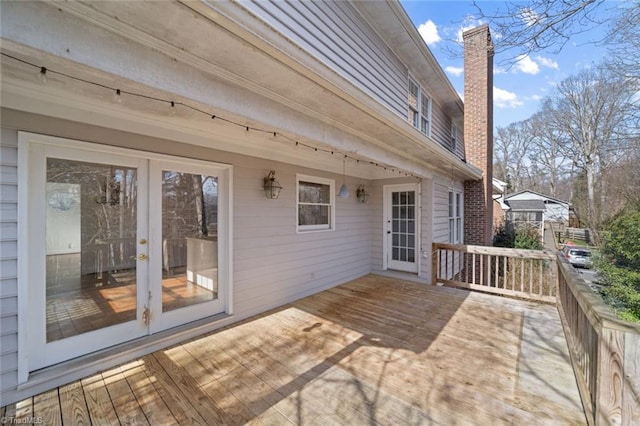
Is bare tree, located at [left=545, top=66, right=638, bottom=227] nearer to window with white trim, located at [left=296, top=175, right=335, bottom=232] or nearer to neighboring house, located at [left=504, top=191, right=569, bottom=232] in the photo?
neighboring house, located at [left=504, top=191, right=569, bottom=232]

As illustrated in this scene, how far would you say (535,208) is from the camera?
21266 millimetres

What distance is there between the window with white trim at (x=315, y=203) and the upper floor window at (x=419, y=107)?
314cm

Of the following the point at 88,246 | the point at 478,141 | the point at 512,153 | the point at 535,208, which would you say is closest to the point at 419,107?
the point at 478,141

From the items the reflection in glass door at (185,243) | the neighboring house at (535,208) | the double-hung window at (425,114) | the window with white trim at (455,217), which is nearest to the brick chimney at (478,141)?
the window with white trim at (455,217)

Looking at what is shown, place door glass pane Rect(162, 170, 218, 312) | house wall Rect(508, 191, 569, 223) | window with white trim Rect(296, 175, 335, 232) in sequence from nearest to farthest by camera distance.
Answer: door glass pane Rect(162, 170, 218, 312) → window with white trim Rect(296, 175, 335, 232) → house wall Rect(508, 191, 569, 223)

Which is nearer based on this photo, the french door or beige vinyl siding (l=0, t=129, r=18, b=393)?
beige vinyl siding (l=0, t=129, r=18, b=393)

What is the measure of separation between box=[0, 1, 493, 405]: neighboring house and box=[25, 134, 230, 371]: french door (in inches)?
0.6

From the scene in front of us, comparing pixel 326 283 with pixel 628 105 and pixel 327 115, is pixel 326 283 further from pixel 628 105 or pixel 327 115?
pixel 628 105

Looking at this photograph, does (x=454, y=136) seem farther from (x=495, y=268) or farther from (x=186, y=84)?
(x=186, y=84)

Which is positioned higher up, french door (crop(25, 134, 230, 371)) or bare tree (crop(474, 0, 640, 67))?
bare tree (crop(474, 0, 640, 67))

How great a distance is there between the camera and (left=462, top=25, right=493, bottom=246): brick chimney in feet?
29.0

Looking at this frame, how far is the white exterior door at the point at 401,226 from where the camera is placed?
6270 mm

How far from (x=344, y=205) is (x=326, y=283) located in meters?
1.69

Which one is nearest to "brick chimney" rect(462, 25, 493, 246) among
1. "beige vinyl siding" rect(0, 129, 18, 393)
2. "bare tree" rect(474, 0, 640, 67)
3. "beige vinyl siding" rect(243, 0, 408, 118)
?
"beige vinyl siding" rect(243, 0, 408, 118)
